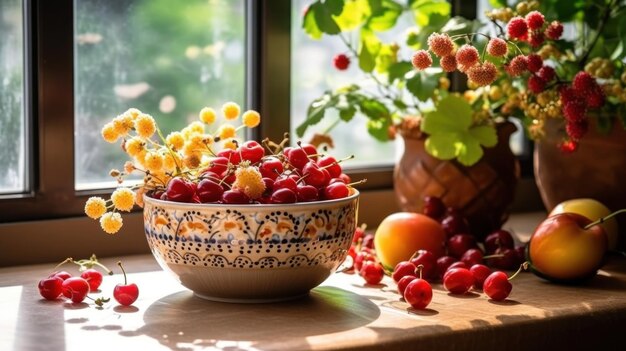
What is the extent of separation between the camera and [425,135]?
1.69m

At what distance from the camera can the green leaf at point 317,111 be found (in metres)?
1.61

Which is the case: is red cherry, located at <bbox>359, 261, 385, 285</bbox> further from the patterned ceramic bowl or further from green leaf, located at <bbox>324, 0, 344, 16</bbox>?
green leaf, located at <bbox>324, 0, 344, 16</bbox>

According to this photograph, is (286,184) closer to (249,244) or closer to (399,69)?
(249,244)

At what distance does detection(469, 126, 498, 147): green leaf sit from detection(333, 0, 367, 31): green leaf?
0.28 m

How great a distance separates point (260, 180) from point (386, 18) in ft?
1.98

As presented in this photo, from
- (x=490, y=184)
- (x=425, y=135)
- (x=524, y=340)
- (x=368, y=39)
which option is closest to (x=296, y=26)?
(x=368, y=39)

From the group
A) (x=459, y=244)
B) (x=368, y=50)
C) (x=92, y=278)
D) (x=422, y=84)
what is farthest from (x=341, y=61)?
(x=92, y=278)

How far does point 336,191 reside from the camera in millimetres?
1262

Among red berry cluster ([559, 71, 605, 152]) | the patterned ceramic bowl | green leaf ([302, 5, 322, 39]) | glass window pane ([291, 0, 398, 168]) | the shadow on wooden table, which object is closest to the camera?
the shadow on wooden table

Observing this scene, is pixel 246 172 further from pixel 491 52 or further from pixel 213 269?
pixel 491 52

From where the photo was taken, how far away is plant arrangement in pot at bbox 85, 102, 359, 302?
1204mm


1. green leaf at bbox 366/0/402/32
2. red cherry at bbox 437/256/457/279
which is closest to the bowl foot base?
red cherry at bbox 437/256/457/279

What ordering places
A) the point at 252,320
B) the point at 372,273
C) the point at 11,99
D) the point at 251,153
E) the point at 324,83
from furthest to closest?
the point at 324,83
the point at 11,99
the point at 372,273
the point at 251,153
the point at 252,320

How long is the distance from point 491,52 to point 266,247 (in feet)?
1.18
